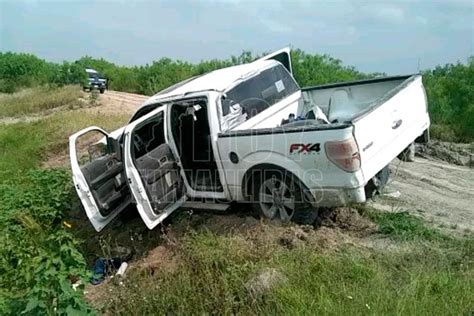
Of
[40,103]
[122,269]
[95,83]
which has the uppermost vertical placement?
[95,83]

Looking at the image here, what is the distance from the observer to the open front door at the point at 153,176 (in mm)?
6828

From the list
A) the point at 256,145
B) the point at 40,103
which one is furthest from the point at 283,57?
the point at 40,103

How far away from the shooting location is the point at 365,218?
6801 mm

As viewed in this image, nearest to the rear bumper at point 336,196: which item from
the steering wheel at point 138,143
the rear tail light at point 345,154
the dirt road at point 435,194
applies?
the rear tail light at point 345,154

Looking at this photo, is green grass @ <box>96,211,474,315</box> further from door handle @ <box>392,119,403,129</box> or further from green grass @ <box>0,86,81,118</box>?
green grass @ <box>0,86,81,118</box>

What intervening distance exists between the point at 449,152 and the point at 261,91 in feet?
15.0

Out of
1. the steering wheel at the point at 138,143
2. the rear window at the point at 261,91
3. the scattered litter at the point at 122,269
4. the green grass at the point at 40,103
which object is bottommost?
the scattered litter at the point at 122,269

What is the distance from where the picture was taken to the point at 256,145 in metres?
6.44

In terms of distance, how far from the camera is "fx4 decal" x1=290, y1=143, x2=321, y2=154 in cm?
583

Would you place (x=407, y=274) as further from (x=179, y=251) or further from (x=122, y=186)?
(x=122, y=186)

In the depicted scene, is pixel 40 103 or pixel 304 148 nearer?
pixel 304 148

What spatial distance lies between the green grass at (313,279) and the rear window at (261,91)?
74.7 inches

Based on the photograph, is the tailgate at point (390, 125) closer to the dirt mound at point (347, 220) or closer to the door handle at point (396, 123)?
the door handle at point (396, 123)

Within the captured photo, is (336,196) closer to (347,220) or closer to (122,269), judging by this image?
(347,220)
